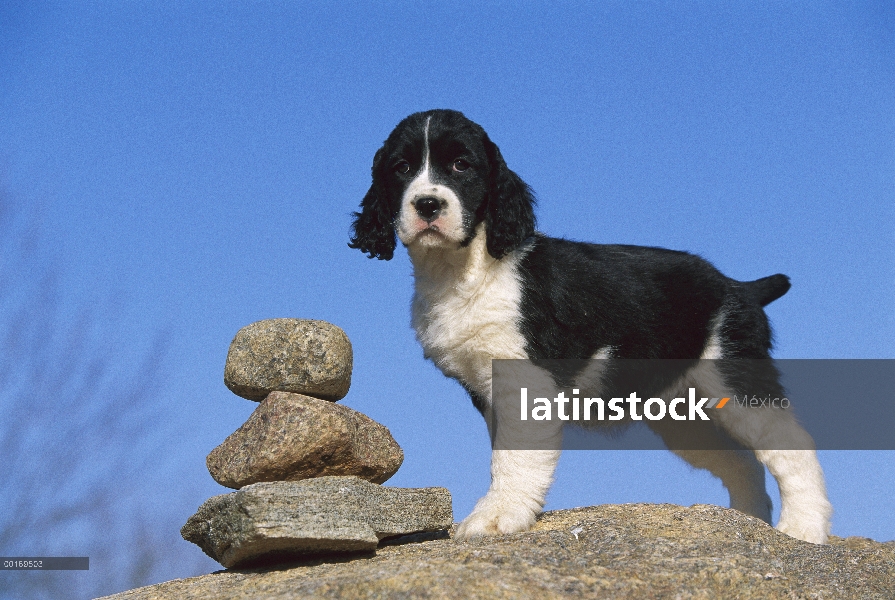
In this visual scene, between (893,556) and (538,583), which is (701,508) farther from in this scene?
(538,583)

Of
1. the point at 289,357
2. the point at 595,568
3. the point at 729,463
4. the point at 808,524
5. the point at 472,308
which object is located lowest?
the point at 595,568

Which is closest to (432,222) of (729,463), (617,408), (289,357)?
(289,357)

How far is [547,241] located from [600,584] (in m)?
3.23

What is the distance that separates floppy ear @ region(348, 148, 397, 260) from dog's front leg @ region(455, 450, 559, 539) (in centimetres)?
198

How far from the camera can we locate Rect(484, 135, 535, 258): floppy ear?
7918mm

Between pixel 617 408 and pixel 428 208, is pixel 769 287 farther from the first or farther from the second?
pixel 428 208

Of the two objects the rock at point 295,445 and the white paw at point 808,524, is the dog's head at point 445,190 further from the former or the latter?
the white paw at point 808,524

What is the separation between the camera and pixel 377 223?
8.30m

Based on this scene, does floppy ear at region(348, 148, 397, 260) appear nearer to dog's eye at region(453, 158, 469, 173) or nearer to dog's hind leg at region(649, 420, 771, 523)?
dog's eye at region(453, 158, 469, 173)

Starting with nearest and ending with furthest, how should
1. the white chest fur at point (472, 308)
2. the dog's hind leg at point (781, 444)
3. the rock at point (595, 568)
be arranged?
the rock at point (595, 568), the white chest fur at point (472, 308), the dog's hind leg at point (781, 444)

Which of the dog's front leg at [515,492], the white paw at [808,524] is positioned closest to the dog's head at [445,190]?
the dog's front leg at [515,492]

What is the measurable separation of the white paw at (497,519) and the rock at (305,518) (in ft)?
1.59

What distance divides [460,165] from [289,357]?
6.63 ft

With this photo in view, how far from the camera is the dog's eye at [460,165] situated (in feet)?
25.3
